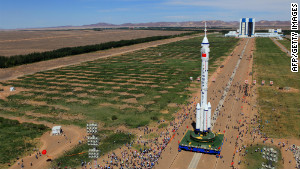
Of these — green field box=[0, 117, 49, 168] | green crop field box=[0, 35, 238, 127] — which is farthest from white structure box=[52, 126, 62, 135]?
green crop field box=[0, 35, 238, 127]

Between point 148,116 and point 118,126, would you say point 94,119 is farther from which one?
point 148,116

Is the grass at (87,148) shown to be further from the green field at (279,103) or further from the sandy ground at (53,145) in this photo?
the green field at (279,103)

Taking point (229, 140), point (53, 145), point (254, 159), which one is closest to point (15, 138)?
point (53, 145)

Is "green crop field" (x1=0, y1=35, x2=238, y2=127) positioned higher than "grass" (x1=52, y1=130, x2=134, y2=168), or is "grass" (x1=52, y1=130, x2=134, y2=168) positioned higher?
"green crop field" (x1=0, y1=35, x2=238, y2=127)

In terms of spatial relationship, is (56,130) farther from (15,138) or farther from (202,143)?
(202,143)

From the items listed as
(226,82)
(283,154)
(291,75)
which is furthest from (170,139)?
(291,75)

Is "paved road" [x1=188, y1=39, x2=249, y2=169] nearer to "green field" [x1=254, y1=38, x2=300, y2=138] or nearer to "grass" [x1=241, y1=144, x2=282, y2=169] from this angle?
"grass" [x1=241, y1=144, x2=282, y2=169]
